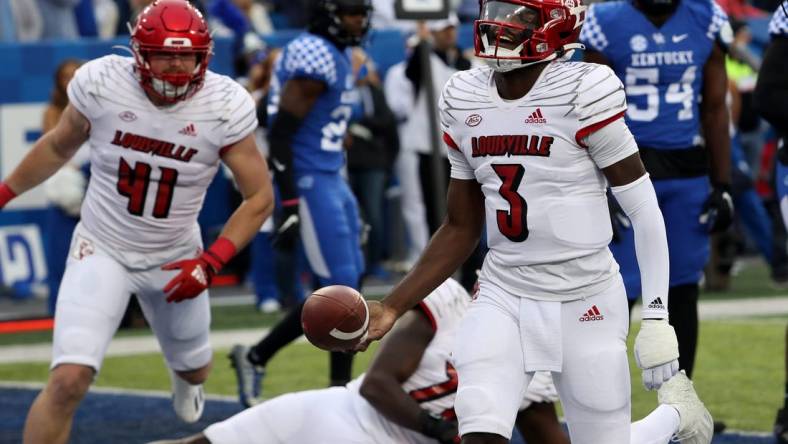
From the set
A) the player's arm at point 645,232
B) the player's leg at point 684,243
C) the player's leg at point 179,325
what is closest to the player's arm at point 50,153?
the player's leg at point 179,325

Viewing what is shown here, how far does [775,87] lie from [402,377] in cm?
203

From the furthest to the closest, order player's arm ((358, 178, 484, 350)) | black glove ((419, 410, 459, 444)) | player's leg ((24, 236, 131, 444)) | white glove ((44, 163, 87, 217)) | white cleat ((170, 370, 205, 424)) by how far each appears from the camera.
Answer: white glove ((44, 163, 87, 217)) → white cleat ((170, 370, 205, 424)) → player's leg ((24, 236, 131, 444)) → black glove ((419, 410, 459, 444)) → player's arm ((358, 178, 484, 350))

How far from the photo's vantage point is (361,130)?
12.5 metres

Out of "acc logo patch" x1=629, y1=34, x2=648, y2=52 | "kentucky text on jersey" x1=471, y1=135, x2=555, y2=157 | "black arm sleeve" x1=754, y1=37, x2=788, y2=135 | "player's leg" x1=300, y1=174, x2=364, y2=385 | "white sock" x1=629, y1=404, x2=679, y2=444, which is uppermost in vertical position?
"kentucky text on jersey" x1=471, y1=135, x2=555, y2=157

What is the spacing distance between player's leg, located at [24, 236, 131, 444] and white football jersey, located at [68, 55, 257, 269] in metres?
0.11

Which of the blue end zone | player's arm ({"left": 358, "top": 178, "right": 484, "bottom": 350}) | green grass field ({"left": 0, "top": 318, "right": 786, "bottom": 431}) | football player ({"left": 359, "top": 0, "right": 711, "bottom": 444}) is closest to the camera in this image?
football player ({"left": 359, "top": 0, "right": 711, "bottom": 444})

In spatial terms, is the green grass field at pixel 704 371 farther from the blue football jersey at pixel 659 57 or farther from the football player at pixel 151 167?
the football player at pixel 151 167

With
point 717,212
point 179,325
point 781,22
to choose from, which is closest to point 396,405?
point 179,325

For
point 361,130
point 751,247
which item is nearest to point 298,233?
point 361,130

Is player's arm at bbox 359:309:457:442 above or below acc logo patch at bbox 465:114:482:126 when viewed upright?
below

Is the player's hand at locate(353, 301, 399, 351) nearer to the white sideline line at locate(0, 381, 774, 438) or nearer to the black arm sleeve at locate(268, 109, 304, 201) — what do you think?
the black arm sleeve at locate(268, 109, 304, 201)

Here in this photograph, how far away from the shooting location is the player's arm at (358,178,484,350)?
4.88 meters

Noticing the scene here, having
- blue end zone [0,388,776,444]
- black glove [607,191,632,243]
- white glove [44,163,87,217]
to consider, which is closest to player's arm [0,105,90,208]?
blue end zone [0,388,776,444]

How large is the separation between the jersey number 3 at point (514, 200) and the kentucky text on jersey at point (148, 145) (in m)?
1.79
